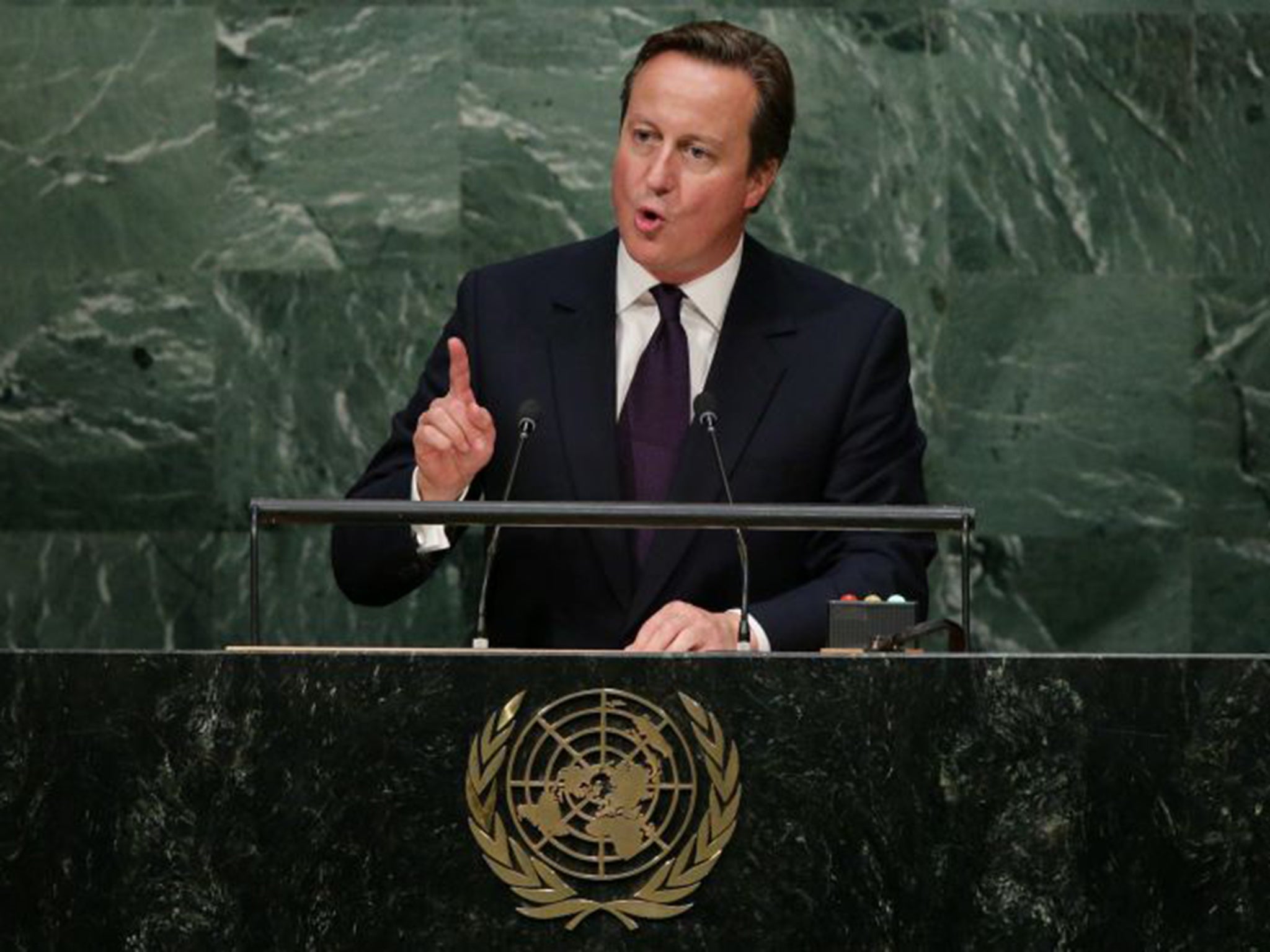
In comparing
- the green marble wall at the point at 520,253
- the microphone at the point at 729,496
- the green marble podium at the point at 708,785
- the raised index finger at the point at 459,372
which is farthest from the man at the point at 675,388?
the green marble wall at the point at 520,253

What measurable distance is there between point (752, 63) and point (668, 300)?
44 centimetres

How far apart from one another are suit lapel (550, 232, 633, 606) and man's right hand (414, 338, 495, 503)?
1.62 ft

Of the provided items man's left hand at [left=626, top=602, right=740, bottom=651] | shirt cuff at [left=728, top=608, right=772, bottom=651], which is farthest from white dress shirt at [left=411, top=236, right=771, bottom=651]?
man's left hand at [left=626, top=602, right=740, bottom=651]

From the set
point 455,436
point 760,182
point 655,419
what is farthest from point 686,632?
point 760,182

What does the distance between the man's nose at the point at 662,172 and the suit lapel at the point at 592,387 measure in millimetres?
225

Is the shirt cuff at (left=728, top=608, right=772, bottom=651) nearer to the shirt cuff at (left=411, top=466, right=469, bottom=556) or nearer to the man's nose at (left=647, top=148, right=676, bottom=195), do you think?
the shirt cuff at (left=411, top=466, right=469, bottom=556)

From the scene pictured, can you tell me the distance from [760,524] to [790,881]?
516mm

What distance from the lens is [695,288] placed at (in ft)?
16.0

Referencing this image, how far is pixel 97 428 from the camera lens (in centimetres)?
634

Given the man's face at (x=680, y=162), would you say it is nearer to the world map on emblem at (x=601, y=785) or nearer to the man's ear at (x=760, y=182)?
the man's ear at (x=760, y=182)

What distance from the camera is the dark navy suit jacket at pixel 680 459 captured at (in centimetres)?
461

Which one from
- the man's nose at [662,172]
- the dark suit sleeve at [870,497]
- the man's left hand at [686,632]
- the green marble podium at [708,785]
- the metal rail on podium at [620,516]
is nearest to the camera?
the green marble podium at [708,785]

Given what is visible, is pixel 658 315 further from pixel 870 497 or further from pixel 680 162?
pixel 870 497

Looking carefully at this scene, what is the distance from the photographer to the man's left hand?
3.91 metres
